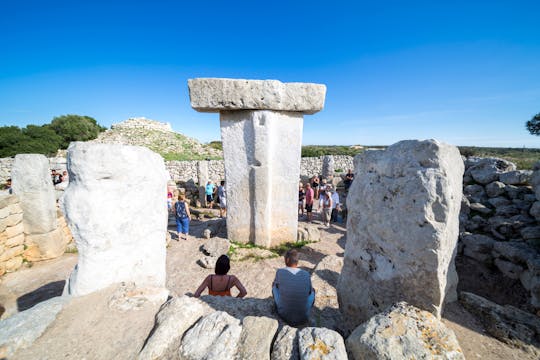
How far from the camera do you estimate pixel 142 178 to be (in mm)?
2318

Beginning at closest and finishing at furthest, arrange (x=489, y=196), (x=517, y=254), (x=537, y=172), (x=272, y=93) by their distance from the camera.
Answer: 1. (x=517, y=254)
2. (x=537, y=172)
3. (x=272, y=93)
4. (x=489, y=196)

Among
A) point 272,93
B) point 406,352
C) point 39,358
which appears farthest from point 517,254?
point 39,358

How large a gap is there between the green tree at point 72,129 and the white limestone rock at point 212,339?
115ft

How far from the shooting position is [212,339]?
168 cm

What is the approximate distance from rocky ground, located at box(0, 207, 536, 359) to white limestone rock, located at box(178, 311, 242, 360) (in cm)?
38

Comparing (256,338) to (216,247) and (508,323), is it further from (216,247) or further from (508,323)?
(216,247)

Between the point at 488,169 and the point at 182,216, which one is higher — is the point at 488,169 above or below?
above

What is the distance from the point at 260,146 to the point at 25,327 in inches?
165

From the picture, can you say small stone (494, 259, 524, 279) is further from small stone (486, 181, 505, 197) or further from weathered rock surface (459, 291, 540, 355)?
small stone (486, 181, 505, 197)

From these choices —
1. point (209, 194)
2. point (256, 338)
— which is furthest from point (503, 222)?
point (209, 194)

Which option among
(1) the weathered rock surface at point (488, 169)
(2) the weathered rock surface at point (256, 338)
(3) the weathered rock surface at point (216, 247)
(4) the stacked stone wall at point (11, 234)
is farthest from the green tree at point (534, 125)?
(4) the stacked stone wall at point (11, 234)

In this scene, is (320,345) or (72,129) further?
(72,129)

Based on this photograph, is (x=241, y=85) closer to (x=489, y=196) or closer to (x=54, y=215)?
(x=54, y=215)

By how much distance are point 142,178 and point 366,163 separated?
7.81 ft
